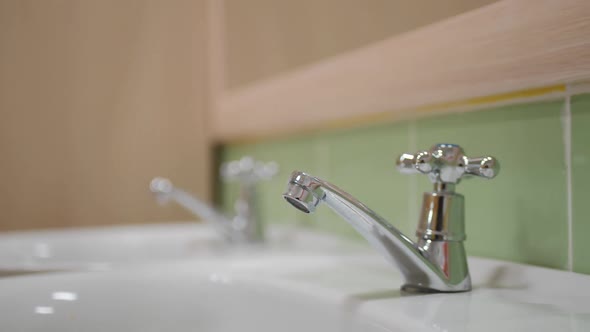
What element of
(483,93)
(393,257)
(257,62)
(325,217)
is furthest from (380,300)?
(257,62)

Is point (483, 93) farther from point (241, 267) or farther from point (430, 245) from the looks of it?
point (241, 267)

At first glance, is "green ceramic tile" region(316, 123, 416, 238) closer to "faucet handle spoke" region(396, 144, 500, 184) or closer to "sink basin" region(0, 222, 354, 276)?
"sink basin" region(0, 222, 354, 276)

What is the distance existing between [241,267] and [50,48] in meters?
0.52

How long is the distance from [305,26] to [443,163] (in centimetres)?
39

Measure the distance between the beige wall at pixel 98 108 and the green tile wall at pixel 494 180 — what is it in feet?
1.20

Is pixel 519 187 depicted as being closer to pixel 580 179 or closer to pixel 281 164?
pixel 580 179

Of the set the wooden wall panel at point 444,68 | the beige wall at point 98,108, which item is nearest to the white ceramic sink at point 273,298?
the wooden wall panel at point 444,68

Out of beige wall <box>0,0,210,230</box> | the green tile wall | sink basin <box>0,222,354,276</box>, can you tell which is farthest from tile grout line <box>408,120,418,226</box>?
beige wall <box>0,0,210,230</box>

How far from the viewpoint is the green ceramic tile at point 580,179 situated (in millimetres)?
409

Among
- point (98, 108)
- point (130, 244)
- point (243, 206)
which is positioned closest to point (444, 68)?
point (243, 206)

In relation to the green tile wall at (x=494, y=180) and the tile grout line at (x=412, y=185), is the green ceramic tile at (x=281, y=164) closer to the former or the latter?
the green tile wall at (x=494, y=180)

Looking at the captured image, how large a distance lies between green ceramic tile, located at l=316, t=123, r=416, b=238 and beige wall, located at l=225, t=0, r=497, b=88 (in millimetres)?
91

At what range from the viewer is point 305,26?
750mm

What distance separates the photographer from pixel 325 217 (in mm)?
752
